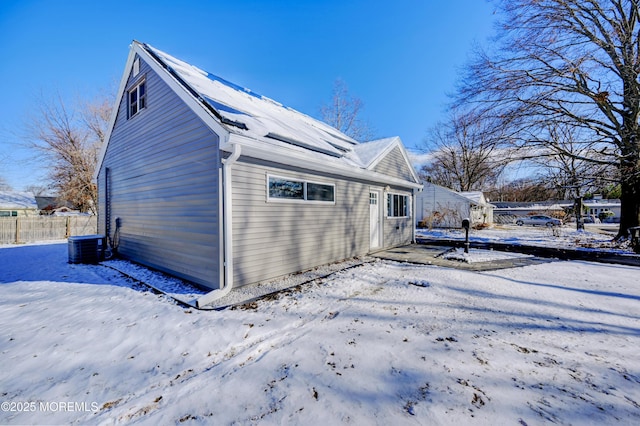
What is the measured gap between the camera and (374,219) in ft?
30.2

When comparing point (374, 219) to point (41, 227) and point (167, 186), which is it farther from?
point (41, 227)

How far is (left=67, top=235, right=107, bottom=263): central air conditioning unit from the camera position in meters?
7.45

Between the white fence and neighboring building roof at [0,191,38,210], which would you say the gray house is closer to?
the white fence

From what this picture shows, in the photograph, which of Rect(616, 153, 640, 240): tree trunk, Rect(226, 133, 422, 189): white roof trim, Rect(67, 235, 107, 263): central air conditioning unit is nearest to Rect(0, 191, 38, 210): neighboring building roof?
Rect(67, 235, 107, 263): central air conditioning unit

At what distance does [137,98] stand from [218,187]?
5.33 m

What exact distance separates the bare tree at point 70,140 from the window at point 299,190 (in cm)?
2030

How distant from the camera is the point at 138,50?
22.4 feet

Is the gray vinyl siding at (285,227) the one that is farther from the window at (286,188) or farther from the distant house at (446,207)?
the distant house at (446,207)

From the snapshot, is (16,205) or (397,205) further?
(16,205)

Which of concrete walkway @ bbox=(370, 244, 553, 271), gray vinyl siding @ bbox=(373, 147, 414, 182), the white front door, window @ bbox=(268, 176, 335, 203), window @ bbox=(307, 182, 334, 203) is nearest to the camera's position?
window @ bbox=(268, 176, 335, 203)

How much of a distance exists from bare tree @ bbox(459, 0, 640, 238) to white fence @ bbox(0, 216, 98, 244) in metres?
22.7

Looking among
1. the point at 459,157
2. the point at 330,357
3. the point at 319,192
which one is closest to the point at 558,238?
the point at 319,192

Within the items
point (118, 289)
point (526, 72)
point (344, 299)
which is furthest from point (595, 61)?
point (118, 289)

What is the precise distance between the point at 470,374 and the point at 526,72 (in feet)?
41.4
